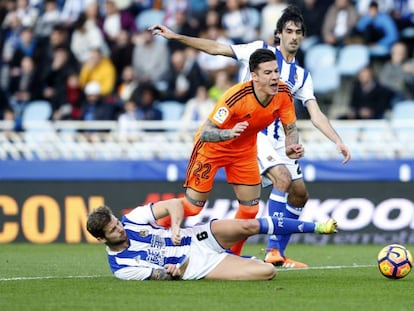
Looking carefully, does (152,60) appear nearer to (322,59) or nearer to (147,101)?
(147,101)

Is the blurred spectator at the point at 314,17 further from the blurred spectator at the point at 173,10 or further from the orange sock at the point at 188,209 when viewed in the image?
the orange sock at the point at 188,209

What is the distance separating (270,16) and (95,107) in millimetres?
3559

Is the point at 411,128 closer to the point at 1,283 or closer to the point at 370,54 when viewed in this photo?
the point at 370,54

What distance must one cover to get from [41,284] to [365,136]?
27.4ft

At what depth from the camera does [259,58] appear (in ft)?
34.5

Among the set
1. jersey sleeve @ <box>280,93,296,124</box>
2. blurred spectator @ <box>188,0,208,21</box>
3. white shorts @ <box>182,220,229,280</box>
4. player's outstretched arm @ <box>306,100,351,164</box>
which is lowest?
white shorts @ <box>182,220,229,280</box>

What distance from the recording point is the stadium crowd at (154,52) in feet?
62.3

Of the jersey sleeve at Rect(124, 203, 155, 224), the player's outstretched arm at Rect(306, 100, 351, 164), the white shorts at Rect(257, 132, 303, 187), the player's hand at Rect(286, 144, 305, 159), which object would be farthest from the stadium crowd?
the jersey sleeve at Rect(124, 203, 155, 224)

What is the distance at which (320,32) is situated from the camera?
2020cm

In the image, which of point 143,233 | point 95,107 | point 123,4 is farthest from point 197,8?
point 143,233

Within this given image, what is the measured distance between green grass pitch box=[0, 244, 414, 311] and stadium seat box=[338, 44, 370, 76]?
7135mm

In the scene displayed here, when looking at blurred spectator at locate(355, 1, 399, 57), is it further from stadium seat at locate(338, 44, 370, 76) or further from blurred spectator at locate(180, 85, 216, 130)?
blurred spectator at locate(180, 85, 216, 130)

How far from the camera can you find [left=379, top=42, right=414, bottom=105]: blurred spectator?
1891 cm

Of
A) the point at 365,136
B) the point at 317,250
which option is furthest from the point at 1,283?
the point at 365,136
